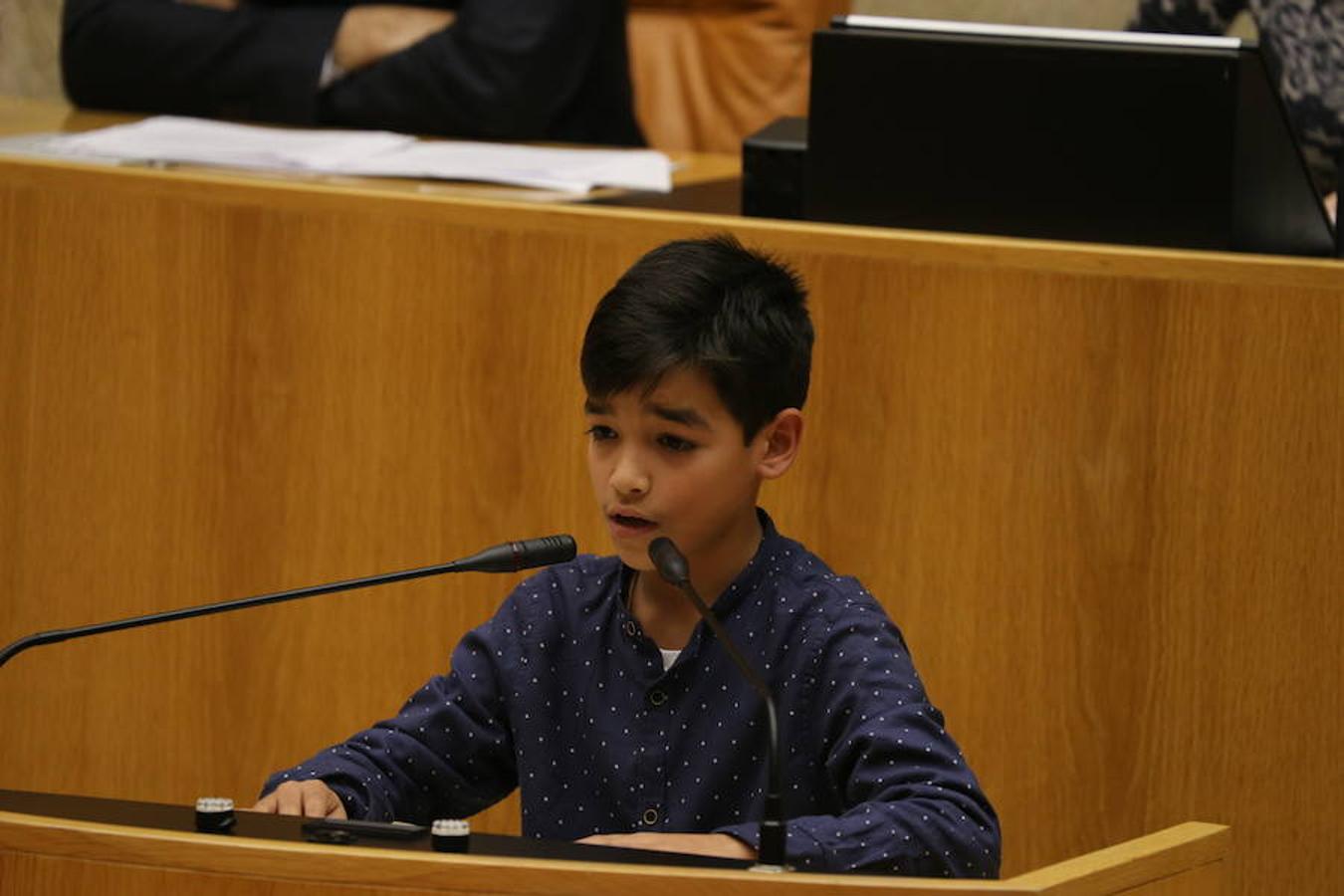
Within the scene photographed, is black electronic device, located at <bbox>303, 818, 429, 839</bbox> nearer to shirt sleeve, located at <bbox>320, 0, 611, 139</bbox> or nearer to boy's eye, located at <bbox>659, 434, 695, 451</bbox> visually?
boy's eye, located at <bbox>659, 434, 695, 451</bbox>

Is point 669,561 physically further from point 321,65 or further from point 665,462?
point 321,65

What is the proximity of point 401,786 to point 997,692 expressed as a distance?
718 millimetres

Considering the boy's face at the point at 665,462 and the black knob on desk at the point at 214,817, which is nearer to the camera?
the black knob on desk at the point at 214,817

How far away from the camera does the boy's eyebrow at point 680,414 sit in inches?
66.7

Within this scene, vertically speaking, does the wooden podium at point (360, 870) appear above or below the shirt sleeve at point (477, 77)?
below

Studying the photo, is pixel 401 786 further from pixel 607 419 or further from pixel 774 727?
pixel 774 727

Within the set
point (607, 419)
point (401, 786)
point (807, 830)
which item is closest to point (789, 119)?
point (607, 419)

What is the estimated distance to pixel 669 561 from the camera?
147 cm

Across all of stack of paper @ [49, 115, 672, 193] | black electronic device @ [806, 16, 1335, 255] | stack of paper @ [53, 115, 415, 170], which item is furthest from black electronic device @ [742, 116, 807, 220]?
stack of paper @ [53, 115, 415, 170]

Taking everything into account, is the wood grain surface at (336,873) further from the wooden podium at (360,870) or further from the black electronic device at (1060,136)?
the black electronic device at (1060,136)

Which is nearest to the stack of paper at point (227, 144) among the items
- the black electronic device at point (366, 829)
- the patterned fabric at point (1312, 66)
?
the patterned fabric at point (1312, 66)

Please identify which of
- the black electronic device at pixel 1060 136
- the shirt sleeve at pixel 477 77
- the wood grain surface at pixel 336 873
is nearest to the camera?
the wood grain surface at pixel 336 873

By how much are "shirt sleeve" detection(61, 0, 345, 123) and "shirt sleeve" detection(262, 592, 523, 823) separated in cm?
167

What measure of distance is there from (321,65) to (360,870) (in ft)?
7.43
